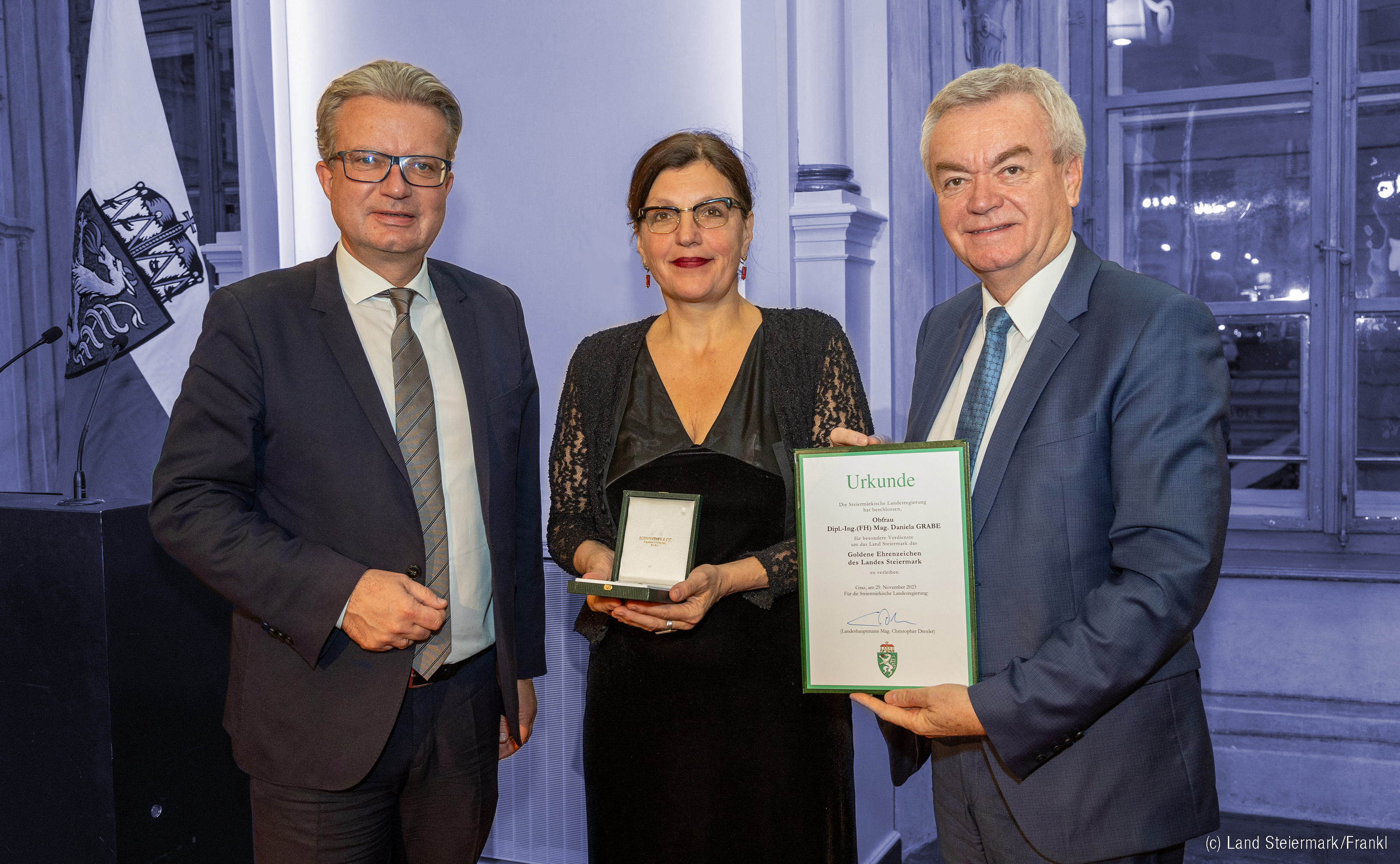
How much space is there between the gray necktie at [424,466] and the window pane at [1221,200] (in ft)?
11.2

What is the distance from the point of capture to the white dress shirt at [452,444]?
171 cm

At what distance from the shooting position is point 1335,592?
12.7ft

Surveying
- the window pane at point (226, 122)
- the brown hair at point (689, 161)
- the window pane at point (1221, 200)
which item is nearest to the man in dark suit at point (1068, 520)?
the brown hair at point (689, 161)

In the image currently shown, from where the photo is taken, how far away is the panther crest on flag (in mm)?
3648

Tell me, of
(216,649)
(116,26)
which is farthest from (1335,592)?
(116,26)

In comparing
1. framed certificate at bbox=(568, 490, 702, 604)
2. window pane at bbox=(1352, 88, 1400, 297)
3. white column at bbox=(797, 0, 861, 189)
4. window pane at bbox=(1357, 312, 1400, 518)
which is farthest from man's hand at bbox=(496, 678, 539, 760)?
window pane at bbox=(1352, 88, 1400, 297)

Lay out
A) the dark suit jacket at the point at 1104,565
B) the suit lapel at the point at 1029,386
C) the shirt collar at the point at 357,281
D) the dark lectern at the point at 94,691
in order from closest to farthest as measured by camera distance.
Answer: the dark suit jacket at the point at 1104,565
the suit lapel at the point at 1029,386
the shirt collar at the point at 357,281
the dark lectern at the point at 94,691

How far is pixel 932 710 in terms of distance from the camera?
1361mm

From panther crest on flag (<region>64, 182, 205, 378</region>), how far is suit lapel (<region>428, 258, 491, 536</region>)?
7.58ft

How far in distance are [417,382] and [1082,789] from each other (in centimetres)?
119

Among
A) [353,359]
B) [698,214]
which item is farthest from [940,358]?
[353,359]

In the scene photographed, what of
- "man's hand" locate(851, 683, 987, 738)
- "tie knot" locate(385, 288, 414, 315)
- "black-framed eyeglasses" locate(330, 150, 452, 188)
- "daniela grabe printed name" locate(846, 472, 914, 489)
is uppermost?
"black-framed eyeglasses" locate(330, 150, 452, 188)

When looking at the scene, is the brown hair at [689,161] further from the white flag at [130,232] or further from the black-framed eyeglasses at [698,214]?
the white flag at [130,232]
